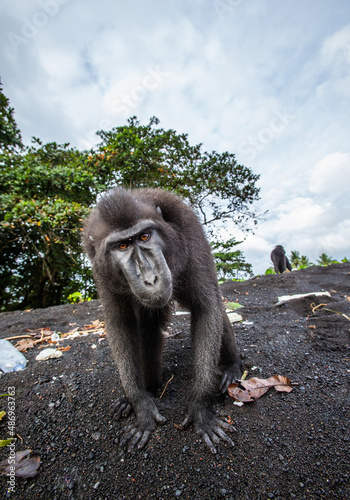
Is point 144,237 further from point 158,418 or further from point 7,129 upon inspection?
point 7,129

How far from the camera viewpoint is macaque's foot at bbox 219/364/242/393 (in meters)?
2.44

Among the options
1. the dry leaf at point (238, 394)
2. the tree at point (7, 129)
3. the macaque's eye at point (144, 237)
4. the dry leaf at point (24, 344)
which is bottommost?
the dry leaf at point (238, 394)

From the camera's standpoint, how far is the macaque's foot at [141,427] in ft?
6.54

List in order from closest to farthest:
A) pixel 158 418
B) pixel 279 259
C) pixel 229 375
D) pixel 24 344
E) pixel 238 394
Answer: pixel 158 418 < pixel 238 394 < pixel 229 375 < pixel 24 344 < pixel 279 259

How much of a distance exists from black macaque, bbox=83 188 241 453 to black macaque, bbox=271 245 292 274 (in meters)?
11.9

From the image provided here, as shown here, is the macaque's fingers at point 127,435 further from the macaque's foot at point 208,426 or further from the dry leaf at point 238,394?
the dry leaf at point 238,394

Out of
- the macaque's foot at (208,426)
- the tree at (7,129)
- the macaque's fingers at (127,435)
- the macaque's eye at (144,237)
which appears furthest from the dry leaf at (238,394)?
the tree at (7,129)

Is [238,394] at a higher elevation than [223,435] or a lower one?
higher

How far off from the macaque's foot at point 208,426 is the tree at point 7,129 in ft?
34.2

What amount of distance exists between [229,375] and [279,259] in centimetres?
1222

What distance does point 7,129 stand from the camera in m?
9.08

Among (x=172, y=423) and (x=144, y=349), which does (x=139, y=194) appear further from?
(x=172, y=423)

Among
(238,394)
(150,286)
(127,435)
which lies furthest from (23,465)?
(238,394)

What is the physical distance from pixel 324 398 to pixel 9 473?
7.74 ft
